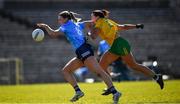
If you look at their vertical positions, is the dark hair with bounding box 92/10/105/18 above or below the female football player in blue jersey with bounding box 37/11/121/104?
above

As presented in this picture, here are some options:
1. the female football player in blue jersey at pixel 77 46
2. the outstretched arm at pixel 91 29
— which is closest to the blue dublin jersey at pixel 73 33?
the female football player in blue jersey at pixel 77 46

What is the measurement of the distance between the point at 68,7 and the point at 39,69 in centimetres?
539

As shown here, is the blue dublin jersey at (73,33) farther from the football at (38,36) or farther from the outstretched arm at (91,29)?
the football at (38,36)

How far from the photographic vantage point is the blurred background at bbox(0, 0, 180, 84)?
36688mm

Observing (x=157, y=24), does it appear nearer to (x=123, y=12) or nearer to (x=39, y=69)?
(x=123, y=12)

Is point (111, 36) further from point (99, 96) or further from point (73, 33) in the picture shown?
point (99, 96)

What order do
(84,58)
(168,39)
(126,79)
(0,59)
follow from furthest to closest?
(168,39) < (0,59) < (126,79) < (84,58)

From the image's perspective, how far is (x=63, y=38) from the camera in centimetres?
3962

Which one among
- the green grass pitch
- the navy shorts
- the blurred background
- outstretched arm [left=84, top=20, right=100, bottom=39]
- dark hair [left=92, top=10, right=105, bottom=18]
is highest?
dark hair [left=92, top=10, right=105, bottom=18]

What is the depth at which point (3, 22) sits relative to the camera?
1571 inches

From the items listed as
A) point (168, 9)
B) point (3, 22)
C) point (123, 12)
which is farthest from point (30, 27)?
point (168, 9)

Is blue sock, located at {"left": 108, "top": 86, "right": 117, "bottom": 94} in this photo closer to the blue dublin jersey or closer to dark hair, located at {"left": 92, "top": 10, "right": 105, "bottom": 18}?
the blue dublin jersey

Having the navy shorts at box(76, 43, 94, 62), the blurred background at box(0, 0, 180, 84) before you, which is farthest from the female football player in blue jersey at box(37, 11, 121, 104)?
the blurred background at box(0, 0, 180, 84)

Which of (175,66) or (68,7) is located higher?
(68,7)
